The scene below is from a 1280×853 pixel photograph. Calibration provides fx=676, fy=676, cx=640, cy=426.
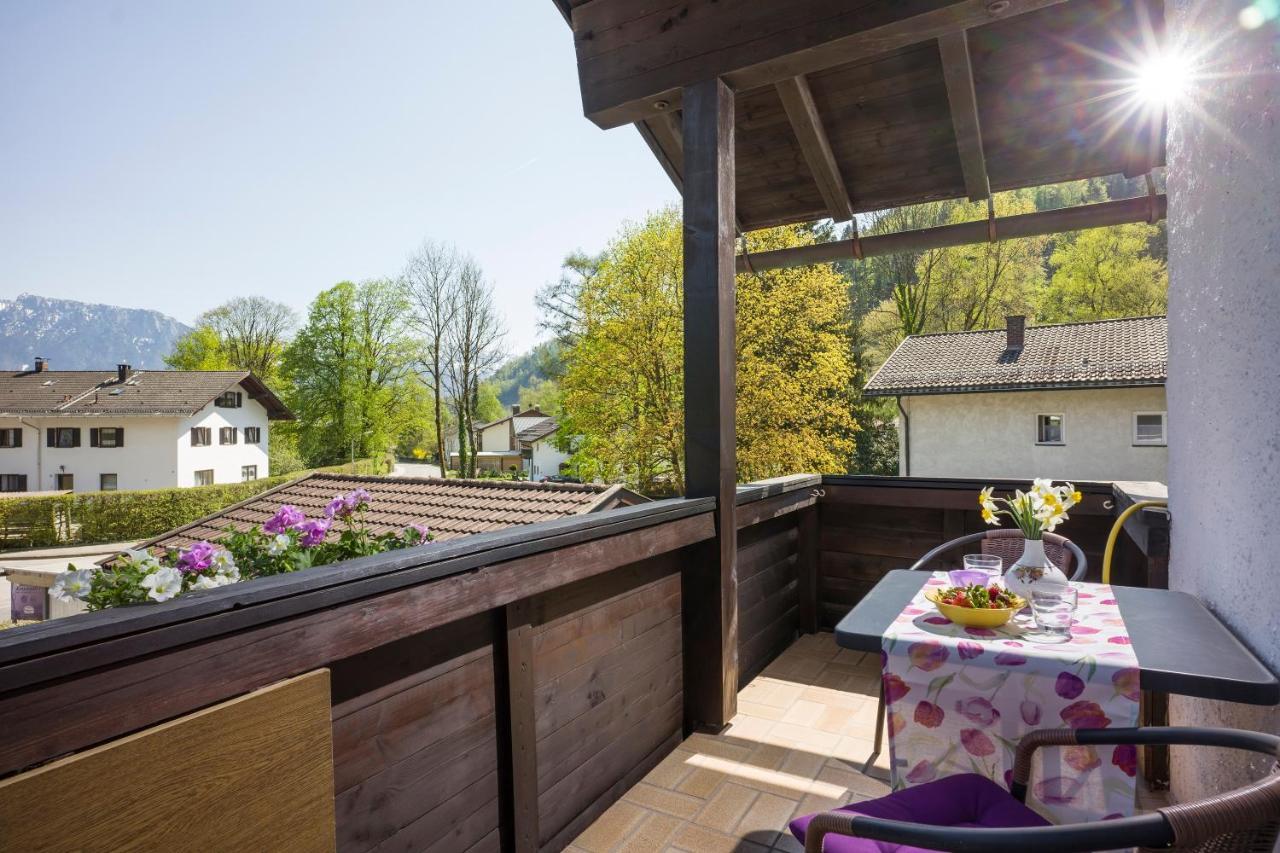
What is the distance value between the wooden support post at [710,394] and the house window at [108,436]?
84.0ft

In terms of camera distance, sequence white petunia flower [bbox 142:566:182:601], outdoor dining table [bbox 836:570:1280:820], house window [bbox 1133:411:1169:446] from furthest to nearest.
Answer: house window [bbox 1133:411:1169:446]
outdoor dining table [bbox 836:570:1280:820]
white petunia flower [bbox 142:566:182:601]

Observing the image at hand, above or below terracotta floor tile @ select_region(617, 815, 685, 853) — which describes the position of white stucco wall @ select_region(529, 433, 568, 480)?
below

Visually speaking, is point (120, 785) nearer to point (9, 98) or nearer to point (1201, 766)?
point (1201, 766)

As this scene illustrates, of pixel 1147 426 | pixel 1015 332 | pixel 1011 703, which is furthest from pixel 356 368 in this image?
pixel 1011 703

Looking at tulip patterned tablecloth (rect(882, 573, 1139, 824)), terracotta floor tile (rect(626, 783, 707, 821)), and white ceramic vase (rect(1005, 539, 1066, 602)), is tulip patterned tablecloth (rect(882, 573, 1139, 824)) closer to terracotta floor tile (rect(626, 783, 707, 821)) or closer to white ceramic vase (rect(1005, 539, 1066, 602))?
white ceramic vase (rect(1005, 539, 1066, 602))

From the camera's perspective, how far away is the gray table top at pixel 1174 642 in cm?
108

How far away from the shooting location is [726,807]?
6.49 feet

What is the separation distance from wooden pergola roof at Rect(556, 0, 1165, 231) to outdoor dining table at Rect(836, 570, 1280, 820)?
64.3 inches

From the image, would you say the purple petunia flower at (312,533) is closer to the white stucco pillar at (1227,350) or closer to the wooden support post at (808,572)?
the wooden support post at (808,572)

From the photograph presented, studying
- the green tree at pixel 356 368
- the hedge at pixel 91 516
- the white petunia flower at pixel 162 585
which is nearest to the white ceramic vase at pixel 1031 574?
the white petunia flower at pixel 162 585

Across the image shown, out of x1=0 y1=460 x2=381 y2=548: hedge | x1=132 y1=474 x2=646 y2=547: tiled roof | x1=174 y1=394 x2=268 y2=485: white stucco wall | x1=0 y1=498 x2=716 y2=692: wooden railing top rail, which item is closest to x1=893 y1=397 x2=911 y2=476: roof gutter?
x1=132 y1=474 x2=646 y2=547: tiled roof

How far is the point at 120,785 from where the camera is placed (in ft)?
2.64

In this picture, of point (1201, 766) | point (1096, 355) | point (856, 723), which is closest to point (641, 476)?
point (1096, 355)

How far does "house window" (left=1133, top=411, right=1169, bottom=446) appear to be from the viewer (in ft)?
37.2
